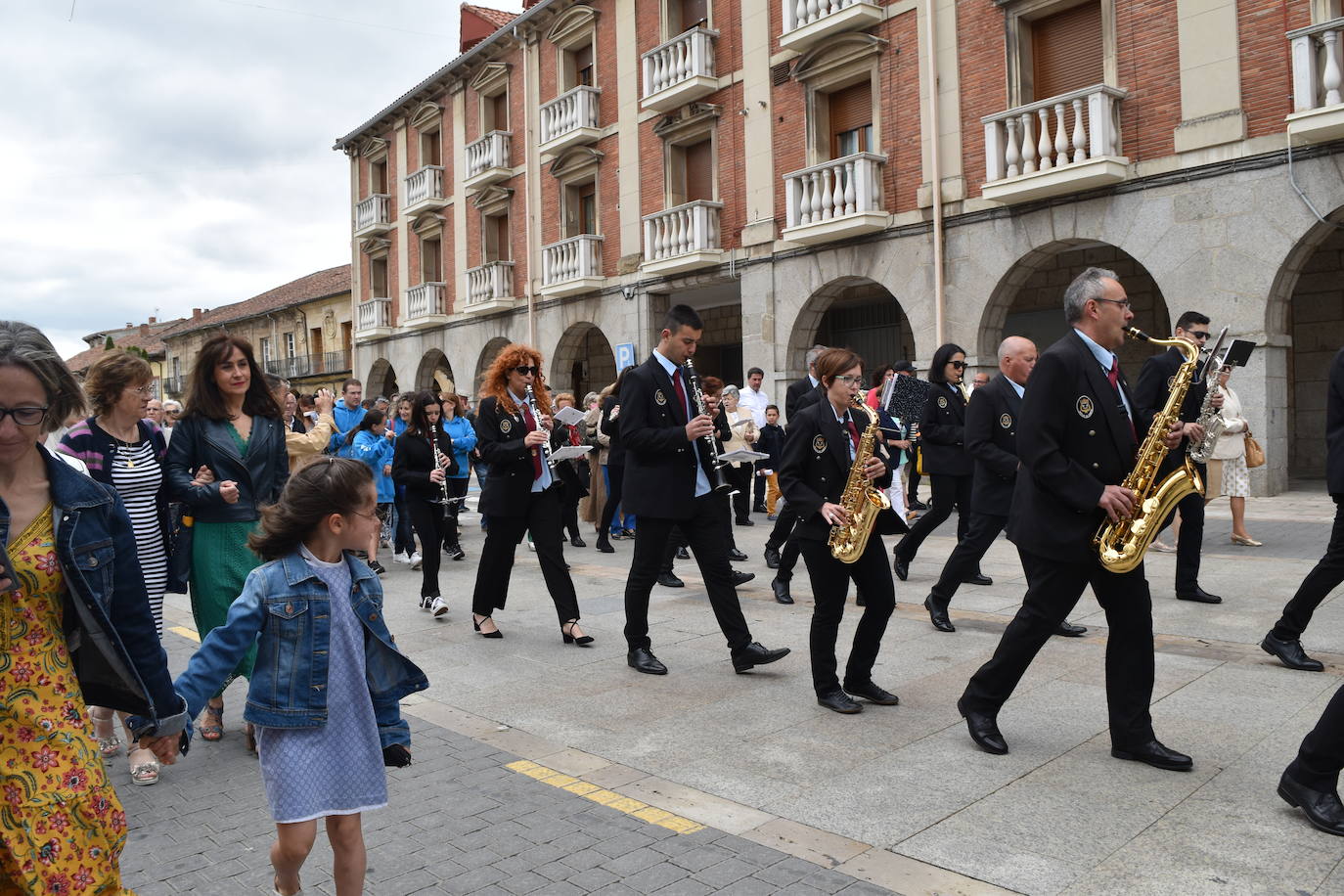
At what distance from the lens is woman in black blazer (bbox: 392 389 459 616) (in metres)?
8.16

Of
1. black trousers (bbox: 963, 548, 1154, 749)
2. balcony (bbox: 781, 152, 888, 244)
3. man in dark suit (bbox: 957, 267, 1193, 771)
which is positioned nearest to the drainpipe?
balcony (bbox: 781, 152, 888, 244)

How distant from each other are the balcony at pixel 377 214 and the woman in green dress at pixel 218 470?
2808 cm

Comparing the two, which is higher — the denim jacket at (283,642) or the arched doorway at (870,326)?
the arched doorway at (870,326)

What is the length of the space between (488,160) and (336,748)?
24771 millimetres

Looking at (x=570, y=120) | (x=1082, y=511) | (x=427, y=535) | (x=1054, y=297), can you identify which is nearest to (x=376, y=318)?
(x=570, y=120)

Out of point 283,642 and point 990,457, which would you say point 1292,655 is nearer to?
point 990,457

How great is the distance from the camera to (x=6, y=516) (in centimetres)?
227

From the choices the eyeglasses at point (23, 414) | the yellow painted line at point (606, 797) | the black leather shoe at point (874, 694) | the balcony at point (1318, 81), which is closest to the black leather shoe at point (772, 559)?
the black leather shoe at point (874, 694)

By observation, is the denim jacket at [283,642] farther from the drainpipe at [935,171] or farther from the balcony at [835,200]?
the balcony at [835,200]

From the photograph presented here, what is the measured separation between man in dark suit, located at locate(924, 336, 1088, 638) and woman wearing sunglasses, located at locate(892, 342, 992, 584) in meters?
1.04

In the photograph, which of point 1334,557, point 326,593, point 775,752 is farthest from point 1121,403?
point 326,593

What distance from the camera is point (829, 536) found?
5113mm

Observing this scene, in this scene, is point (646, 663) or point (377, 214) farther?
point (377, 214)

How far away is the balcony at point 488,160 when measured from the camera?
25594 millimetres
